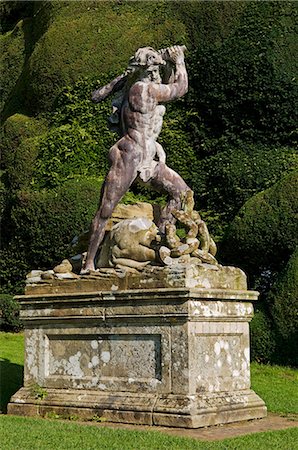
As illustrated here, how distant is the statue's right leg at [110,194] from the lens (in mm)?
9094

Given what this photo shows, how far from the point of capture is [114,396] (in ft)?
27.6

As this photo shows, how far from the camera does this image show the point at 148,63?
914 cm

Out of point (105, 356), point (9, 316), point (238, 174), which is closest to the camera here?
point (105, 356)

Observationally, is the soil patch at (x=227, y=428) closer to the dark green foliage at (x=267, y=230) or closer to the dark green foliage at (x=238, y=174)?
the dark green foliage at (x=267, y=230)

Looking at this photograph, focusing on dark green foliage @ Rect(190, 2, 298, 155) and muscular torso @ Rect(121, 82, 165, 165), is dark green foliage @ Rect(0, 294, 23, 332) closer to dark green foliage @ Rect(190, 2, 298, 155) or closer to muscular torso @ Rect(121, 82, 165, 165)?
dark green foliage @ Rect(190, 2, 298, 155)

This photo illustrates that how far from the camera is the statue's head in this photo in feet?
30.0

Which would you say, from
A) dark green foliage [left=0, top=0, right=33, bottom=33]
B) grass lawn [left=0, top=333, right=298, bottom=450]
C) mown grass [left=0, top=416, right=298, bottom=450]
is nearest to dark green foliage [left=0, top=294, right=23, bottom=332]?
grass lawn [left=0, top=333, right=298, bottom=450]

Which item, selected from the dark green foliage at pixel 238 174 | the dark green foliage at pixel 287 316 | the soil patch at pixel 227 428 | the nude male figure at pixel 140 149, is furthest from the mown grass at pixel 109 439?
the dark green foliage at pixel 238 174

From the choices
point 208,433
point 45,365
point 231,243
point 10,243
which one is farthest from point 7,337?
point 208,433

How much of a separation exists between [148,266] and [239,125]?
10055mm

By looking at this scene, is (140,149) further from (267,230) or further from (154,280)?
(267,230)

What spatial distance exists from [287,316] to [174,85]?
5337mm

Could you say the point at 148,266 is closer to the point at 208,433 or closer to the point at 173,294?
the point at 173,294

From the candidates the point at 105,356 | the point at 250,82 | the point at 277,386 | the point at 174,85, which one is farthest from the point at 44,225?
the point at 105,356
